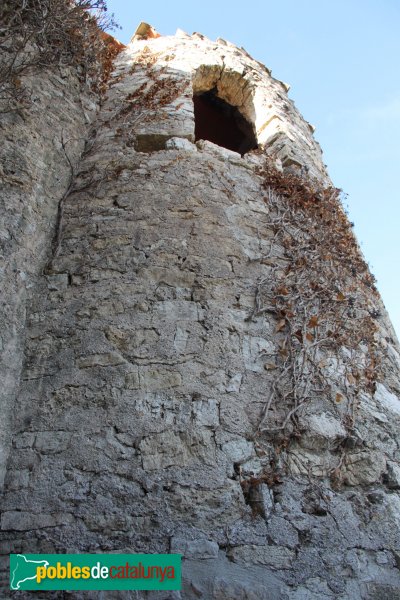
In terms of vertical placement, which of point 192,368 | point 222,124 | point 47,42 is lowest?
point 192,368

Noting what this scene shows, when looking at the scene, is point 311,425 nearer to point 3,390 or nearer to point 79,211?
point 3,390

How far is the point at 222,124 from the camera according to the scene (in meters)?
5.74

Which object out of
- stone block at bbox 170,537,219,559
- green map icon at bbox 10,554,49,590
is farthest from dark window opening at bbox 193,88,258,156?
green map icon at bbox 10,554,49,590

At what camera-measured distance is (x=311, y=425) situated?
2.55 metres

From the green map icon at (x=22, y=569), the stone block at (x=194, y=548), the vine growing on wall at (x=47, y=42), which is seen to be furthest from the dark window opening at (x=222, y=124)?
the green map icon at (x=22, y=569)

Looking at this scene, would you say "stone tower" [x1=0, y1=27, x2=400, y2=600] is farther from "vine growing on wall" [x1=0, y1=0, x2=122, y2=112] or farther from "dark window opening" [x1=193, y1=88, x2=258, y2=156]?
"dark window opening" [x1=193, y1=88, x2=258, y2=156]

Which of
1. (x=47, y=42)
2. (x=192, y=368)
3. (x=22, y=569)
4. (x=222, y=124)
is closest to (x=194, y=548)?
(x=22, y=569)

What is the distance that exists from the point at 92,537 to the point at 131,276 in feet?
4.42

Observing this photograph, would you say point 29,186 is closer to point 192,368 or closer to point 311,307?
point 192,368

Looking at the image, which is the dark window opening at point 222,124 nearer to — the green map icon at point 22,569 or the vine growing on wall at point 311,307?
the vine growing on wall at point 311,307

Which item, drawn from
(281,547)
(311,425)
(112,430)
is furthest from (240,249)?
(281,547)

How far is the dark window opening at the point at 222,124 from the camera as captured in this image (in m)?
5.40

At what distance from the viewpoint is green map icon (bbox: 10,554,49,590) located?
2016 millimetres

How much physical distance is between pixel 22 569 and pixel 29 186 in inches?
84.8
